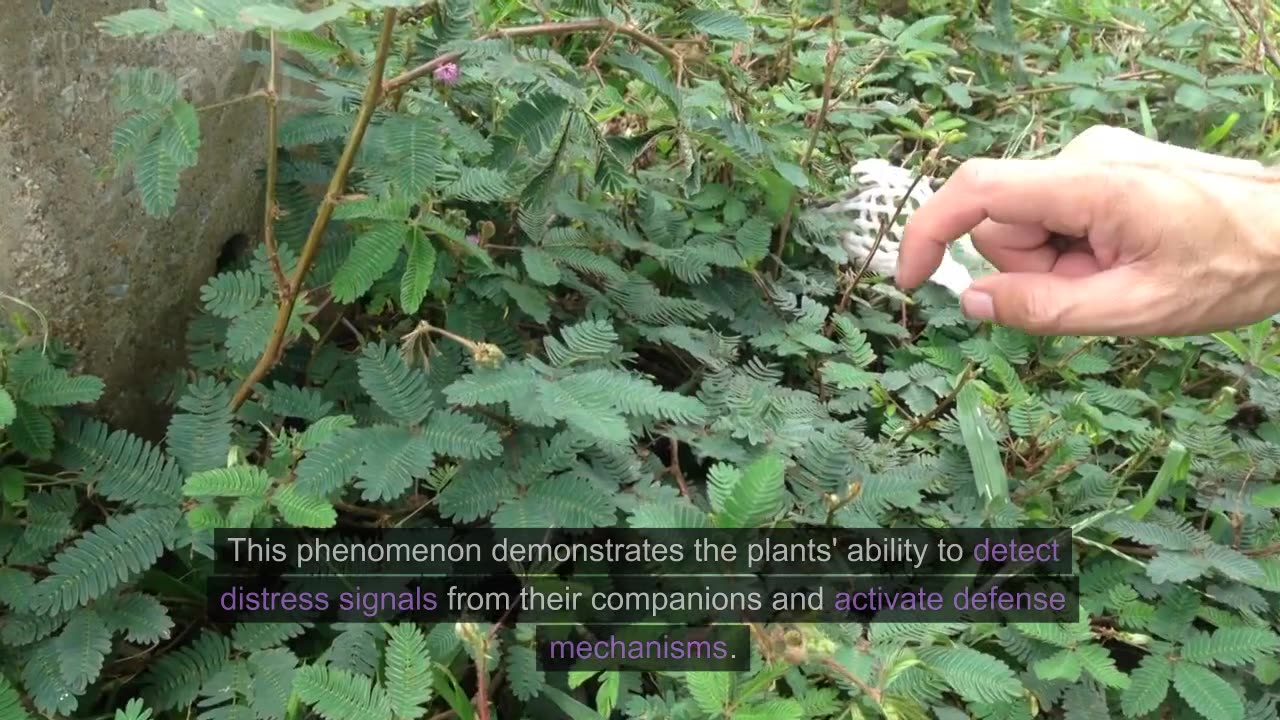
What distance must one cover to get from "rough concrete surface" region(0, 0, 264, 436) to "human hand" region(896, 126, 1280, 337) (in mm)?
1201

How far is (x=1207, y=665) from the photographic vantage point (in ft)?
4.96

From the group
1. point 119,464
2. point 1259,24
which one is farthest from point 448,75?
point 1259,24

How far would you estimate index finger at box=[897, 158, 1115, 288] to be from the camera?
1.37m

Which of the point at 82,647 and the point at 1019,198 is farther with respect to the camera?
the point at 1019,198

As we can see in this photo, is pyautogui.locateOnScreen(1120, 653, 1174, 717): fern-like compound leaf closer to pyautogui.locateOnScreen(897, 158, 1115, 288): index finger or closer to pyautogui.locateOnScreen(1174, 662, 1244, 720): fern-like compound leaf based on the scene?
pyautogui.locateOnScreen(1174, 662, 1244, 720): fern-like compound leaf

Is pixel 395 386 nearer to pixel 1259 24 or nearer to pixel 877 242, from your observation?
pixel 877 242

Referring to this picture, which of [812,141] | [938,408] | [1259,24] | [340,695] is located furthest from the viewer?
[1259,24]

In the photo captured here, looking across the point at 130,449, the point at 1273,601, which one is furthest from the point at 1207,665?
the point at 130,449

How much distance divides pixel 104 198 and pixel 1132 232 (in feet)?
4.94

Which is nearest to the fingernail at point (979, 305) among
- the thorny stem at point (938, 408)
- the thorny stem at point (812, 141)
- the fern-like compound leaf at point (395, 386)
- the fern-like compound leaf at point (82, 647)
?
the thorny stem at point (938, 408)

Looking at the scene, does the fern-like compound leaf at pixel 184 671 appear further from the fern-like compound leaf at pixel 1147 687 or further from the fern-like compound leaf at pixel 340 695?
the fern-like compound leaf at pixel 1147 687

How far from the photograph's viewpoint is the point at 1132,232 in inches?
53.4

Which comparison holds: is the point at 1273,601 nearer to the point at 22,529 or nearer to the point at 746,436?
the point at 746,436

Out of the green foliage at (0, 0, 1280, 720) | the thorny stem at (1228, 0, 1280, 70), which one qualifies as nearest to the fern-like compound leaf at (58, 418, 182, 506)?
the green foliage at (0, 0, 1280, 720)
